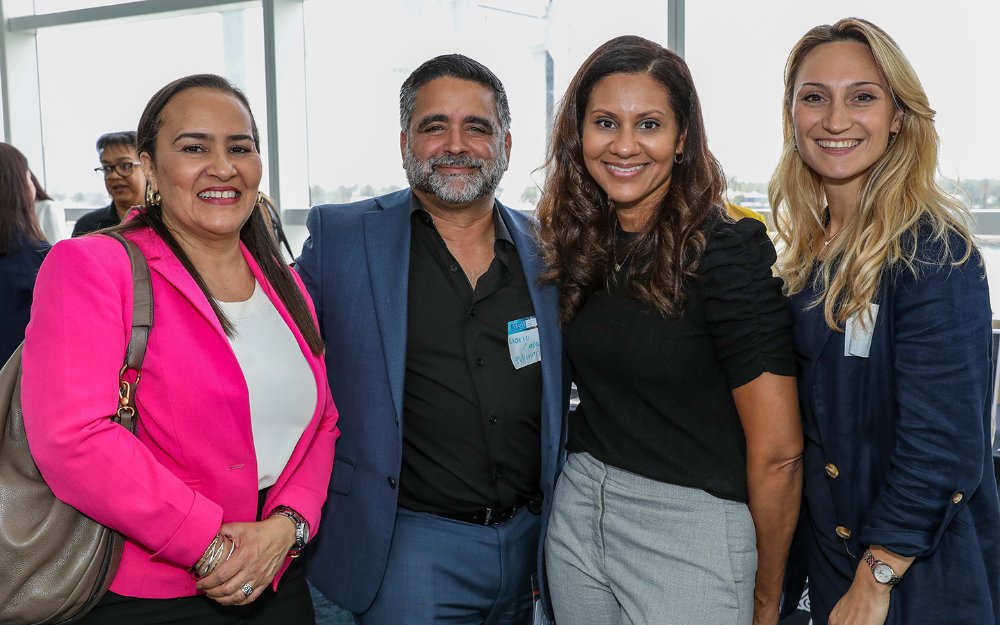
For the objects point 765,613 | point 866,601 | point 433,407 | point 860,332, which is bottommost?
point 765,613

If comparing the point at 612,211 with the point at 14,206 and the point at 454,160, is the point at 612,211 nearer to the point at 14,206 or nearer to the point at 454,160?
the point at 454,160

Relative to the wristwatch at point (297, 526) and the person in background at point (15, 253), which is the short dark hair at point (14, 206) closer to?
the person in background at point (15, 253)

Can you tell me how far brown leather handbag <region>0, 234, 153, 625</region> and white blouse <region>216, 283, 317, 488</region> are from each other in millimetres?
212

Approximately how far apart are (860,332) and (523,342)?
0.75 m

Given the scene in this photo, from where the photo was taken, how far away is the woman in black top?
165cm

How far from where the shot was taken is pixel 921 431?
1497 millimetres

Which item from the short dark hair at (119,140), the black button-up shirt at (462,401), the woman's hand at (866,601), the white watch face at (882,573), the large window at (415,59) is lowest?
the woman's hand at (866,601)

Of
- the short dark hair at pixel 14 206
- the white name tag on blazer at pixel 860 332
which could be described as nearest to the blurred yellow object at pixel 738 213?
the white name tag on blazer at pixel 860 332

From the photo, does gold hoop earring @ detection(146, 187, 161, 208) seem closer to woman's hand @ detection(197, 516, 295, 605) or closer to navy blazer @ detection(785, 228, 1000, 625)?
woman's hand @ detection(197, 516, 295, 605)

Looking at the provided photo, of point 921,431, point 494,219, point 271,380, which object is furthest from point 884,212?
point 271,380

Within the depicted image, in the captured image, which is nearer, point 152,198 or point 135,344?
point 135,344

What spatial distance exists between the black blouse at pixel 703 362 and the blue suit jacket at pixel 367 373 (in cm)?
23

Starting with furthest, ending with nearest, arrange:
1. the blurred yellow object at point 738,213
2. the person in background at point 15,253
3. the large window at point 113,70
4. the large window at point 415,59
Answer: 1. the large window at point 113,70
2. the large window at point 415,59
3. the person in background at point 15,253
4. the blurred yellow object at point 738,213

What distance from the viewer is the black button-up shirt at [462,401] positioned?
1929 millimetres
